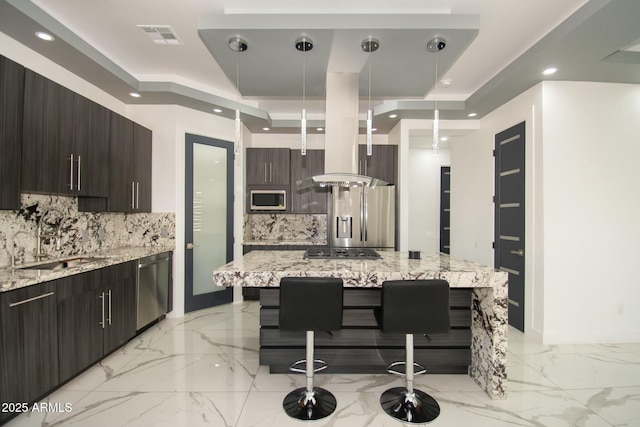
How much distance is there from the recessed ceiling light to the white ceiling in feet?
0.19

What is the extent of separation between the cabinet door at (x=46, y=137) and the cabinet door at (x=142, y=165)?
37.0 inches

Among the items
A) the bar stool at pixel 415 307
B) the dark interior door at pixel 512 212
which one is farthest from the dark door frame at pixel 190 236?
the dark interior door at pixel 512 212

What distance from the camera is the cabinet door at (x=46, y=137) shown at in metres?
2.18

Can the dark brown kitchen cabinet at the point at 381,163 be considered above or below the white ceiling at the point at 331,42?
below

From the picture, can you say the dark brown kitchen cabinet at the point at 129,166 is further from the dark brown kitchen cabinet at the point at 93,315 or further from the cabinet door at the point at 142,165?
the dark brown kitchen cabinet at the point at 93,315

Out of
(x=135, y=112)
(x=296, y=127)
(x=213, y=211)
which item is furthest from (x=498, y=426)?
(x=135, y=112)

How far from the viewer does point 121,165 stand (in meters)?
3.24

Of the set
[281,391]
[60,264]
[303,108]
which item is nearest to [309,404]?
[281,391]

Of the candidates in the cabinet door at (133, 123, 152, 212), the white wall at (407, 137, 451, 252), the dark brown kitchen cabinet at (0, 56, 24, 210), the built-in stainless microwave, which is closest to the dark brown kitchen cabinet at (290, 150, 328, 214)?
the built-in stainless microwave

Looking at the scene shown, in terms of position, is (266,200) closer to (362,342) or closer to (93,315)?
(93,315)

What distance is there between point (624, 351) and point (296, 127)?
4988mm

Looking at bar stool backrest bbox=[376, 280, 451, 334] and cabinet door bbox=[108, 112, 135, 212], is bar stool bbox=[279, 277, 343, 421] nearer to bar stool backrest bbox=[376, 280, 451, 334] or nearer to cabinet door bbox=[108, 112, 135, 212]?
bar stool backrest bbox=[376, 280, 451, 334]

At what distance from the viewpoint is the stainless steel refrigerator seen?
4465 mm

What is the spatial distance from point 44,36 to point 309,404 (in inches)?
143
